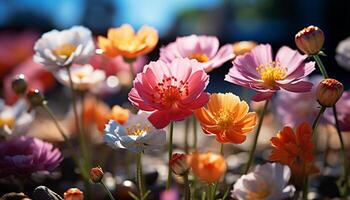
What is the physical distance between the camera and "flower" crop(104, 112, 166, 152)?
37.0 inches

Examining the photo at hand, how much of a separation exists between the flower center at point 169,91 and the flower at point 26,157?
0.63 ft

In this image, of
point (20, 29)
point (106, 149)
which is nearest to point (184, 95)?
point (106, 149)

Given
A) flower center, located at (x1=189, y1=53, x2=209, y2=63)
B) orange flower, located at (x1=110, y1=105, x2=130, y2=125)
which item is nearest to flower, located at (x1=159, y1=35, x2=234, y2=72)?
flower center, located at (x1=189, y1=53, x2=209, y2=63)

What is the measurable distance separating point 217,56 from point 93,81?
33 cm

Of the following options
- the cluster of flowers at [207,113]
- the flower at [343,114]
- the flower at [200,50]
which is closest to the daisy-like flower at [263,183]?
the cluster of flowers at [207,113]

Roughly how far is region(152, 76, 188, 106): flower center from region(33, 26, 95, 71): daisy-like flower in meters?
0.25

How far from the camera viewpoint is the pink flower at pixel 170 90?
92 centimetres

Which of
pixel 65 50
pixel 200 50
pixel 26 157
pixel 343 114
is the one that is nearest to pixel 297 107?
pixel 343 114

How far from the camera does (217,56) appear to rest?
1.13 m

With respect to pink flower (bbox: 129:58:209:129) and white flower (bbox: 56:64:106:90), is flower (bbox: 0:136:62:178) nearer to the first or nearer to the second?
pink flower (bbox: 129:58:209:129)

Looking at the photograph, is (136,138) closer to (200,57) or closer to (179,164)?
(179,164)

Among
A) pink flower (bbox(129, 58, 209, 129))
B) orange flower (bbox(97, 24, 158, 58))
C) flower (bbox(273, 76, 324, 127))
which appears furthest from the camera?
flower (bbox(273, 76, 324, 127))

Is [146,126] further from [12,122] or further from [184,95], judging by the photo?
[12,122]

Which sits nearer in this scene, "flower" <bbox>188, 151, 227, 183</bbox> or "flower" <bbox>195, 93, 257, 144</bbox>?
"flower" <bbox>188, 151, 227, 183</bbox>
